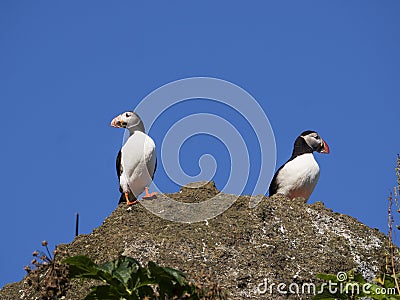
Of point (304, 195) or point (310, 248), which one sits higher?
point (304, 195)

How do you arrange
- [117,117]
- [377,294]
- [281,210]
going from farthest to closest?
[117,117] < [281,210] < [377,294]

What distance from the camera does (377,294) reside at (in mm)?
3688

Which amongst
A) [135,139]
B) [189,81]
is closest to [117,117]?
[135,139]

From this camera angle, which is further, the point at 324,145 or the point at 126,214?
the point at 324,145

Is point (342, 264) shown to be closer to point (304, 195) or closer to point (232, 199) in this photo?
point (232, 199)

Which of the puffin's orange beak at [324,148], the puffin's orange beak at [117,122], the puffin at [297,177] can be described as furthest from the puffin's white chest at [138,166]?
the puffin's orange beak at [324,148]

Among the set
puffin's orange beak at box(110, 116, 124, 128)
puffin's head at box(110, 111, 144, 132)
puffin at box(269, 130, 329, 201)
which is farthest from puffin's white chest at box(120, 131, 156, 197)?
puffin at box(269, 130, 329, 201)

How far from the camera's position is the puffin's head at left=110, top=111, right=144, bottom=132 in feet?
46.8

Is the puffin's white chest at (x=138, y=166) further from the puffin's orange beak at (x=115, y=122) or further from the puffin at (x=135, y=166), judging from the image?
the puffin's orange beak at (x=115, y=122)

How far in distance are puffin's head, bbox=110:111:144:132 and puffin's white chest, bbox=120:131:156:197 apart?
0.68 m

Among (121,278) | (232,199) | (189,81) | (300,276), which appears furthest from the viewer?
(189,81)

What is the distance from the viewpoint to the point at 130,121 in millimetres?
14266

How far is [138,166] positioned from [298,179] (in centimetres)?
285

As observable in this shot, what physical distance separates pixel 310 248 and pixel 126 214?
2.41m
